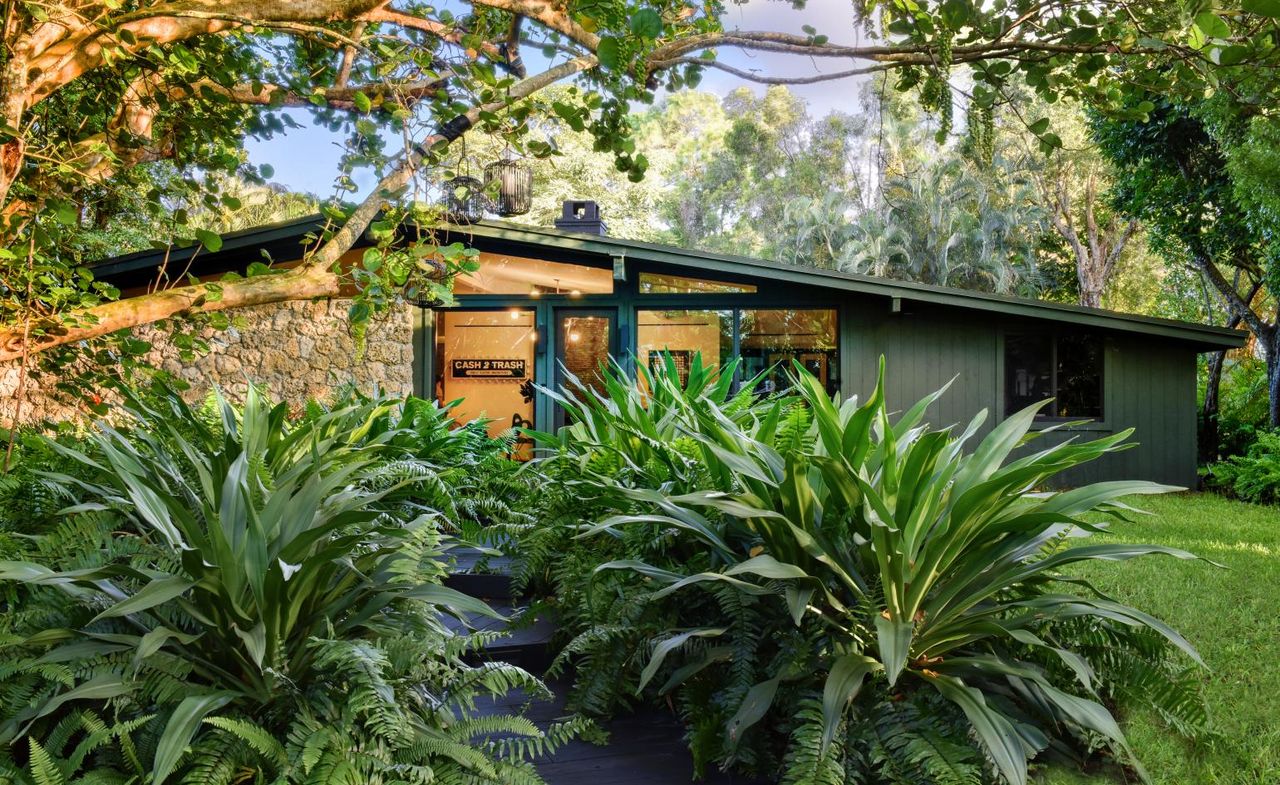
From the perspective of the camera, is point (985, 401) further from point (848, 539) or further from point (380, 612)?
point (380, 612)

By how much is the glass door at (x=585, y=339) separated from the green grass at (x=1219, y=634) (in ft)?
19.7

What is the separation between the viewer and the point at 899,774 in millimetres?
1910

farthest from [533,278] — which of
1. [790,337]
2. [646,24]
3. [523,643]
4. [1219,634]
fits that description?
[1219,634]

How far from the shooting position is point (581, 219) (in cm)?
1055

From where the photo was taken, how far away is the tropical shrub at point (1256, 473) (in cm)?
886

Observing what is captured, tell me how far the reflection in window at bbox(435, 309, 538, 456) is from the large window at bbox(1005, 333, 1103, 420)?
20.2 ft

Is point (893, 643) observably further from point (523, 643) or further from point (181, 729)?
point (181, 729)

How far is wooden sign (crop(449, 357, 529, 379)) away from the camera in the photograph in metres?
10.4

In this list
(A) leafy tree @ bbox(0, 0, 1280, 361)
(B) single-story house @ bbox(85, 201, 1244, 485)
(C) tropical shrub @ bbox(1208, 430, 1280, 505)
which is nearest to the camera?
(A) leafy tree @ bbox(0, 0, 1280, 361)

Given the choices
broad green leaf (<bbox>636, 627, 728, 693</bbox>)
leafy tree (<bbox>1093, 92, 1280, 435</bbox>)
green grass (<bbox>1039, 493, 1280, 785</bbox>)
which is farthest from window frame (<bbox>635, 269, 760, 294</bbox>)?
broad green leaf (<bbox>636, 627, 728, 693</bbox>)

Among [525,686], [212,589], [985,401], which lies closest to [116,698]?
[212,589]

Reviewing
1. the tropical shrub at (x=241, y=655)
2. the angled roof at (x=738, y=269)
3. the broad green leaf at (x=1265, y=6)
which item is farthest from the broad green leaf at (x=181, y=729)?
the angled roof at (x=738, y=269)

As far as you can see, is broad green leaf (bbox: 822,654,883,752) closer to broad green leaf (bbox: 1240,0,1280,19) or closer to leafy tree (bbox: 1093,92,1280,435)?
broad green leaf (bbox: 1240,0,1280,19)

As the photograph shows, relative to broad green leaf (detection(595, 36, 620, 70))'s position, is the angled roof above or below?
above
